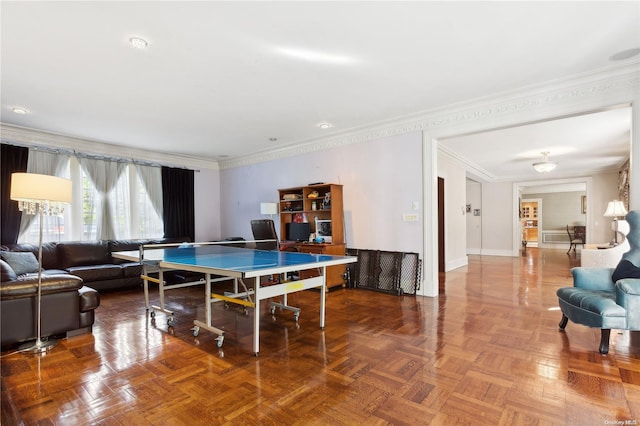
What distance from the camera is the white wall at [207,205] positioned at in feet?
25.2

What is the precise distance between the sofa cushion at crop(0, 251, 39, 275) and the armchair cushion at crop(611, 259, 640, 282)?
677 centimetres

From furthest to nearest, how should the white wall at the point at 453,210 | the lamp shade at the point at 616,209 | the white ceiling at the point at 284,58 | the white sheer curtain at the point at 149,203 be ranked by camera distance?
the white wall at the point at 453,210, the white sheer curtain at the point at 149,203, the lamp shade at the point at 616,209, the white ceiling at the point at 284,58

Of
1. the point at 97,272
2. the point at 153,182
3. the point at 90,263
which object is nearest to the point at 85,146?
the point at 153,182

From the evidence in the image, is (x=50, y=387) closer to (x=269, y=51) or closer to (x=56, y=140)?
(x=269, y=51)

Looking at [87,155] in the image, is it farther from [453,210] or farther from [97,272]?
[453,210]

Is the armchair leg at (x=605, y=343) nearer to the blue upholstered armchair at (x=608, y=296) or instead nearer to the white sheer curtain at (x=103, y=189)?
the blue upholstered armchair at (x=608, y=296)

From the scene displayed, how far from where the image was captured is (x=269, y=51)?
289 centimetres

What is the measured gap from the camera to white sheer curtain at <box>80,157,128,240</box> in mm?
5914

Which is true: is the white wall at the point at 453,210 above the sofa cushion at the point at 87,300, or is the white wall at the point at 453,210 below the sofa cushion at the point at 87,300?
→ above

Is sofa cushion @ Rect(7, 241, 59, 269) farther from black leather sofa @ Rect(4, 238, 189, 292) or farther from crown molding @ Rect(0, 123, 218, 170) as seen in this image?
crown molding @ Rect(0, 123, 218, 170)

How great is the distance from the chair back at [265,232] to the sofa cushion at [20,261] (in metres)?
3.01

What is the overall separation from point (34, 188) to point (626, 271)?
18.1 feet

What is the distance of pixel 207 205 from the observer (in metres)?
7.86

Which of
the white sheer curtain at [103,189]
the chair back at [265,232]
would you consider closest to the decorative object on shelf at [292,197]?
the chair back at [265,232]
